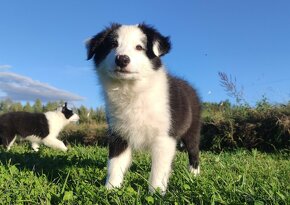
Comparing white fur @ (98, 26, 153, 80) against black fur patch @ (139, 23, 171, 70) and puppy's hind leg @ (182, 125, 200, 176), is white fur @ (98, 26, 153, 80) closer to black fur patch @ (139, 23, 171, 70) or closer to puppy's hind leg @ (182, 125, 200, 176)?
black fur patch @ (139, 23, 171, 70)

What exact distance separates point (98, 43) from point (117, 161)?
4.65 ft

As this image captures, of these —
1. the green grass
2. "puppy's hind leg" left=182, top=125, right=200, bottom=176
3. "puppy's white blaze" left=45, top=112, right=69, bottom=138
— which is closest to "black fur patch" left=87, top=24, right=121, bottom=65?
Result: the green grass

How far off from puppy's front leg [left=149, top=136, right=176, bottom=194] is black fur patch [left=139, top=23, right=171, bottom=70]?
0.87 metres

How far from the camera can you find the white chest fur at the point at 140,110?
4.79 meters

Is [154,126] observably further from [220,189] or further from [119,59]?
[220,189]

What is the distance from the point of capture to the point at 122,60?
4.52 metres

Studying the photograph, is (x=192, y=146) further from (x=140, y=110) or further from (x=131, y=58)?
(x=131, y=58)

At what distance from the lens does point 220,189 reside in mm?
3678

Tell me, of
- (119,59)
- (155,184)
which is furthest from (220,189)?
(119,59)

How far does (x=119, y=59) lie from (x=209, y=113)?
24.4 feet

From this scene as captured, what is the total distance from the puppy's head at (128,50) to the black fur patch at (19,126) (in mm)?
8295

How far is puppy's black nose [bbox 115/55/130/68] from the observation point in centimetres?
451

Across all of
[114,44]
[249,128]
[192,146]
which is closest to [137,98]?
[114,44]

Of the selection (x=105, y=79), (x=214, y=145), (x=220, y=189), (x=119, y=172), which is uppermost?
(x=105, y=79)
